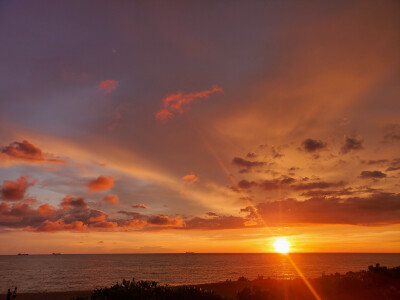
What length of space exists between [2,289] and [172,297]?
73.7m

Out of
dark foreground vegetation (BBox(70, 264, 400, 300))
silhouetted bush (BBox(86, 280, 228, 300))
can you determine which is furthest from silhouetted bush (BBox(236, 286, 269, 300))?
silhouetted bush (BBox(86, 280, 228, 300))

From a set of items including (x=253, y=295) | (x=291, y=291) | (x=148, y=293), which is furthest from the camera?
A: (x=291, y=291)

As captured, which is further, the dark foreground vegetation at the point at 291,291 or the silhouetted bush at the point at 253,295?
the silhouetted bush at the point at 253,295

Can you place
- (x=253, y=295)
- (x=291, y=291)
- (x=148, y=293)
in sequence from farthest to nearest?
(x=291, y=291)
(x=253, y=295)
(x=148, y=293)

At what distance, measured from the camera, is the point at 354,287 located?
2020 cm

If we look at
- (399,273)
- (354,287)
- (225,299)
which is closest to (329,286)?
(354,287)

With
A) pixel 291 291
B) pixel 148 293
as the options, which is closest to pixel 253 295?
pixel 291 291

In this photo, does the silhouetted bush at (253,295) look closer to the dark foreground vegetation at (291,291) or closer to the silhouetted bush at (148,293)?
the dark foreground vegetation at (291,291)

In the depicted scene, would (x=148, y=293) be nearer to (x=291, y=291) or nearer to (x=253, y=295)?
(x=253, y=295)

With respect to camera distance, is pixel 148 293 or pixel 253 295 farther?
pixel 253 295

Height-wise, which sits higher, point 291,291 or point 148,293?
point 148,293

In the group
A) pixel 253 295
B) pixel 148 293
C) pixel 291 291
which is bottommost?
pixel 291 291

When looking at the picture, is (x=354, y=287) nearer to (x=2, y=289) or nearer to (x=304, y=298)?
(x=304, y=298)

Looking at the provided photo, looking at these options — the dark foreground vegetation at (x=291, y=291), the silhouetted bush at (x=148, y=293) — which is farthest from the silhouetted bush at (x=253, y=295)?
the silhouetted bush at (x=148, y=293)
